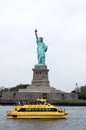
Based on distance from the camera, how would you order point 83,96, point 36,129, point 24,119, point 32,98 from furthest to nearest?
point 83,96
point 32,98
point 24,119
point 36,129

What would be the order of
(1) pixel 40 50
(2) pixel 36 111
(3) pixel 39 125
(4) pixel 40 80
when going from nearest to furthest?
(3) pixel 39 125
(2) pixel 36 111
(4) pixel 40 80
(1) pixel 40 50

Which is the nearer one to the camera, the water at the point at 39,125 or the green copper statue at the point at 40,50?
the water at the point at 39,125

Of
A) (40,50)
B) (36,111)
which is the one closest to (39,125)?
(36,111)

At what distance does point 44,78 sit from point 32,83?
10.3ft

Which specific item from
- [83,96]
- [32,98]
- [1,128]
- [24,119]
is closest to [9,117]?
[24,119]

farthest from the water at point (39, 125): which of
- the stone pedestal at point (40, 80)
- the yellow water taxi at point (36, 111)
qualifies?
the stone pedestal at point (40, 80)

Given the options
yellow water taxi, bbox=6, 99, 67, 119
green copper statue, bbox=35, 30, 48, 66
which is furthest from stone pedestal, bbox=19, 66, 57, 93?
yellow water taxi, bbox=6, 99, 67, 119

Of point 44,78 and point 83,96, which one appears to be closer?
point 44,78

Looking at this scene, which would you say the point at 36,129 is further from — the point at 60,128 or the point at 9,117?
the point at 9,117

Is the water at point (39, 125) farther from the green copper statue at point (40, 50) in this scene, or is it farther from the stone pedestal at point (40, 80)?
the green copper statue at point (40, 50)

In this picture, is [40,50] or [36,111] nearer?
[36,111]

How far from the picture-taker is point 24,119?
6097 cm

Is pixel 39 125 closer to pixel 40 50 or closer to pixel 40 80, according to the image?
pixel 40 80

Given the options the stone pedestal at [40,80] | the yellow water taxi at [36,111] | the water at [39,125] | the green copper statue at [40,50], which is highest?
the green copper statue at [40,50]
